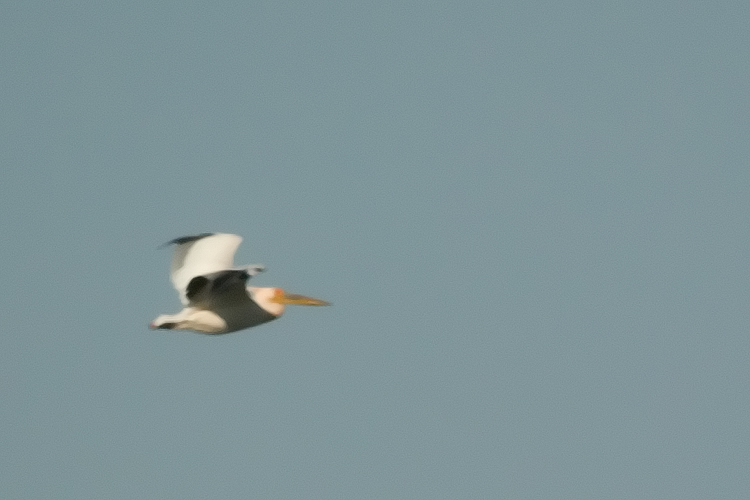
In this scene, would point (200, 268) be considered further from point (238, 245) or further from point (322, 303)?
point (322, 303)

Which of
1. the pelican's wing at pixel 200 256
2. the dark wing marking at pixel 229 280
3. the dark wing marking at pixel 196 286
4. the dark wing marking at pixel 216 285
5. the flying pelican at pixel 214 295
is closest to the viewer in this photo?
the dark wing marking at pixel 229 280

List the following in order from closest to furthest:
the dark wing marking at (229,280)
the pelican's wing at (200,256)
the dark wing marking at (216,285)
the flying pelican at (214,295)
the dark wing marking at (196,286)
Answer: the dark wing marking at (229,280), the dark wing marking at (216,285), the dark wing marking at (196,286), the flying pelican at (214,295), the pelican's wing at (200,256)

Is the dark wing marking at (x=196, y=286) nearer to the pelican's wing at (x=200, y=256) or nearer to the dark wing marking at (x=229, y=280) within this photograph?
the dark wing marking at (x=229, y=280)

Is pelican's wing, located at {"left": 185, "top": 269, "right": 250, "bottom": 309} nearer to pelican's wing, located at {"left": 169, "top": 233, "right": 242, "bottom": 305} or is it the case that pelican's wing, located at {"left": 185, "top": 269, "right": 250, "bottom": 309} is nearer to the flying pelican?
Answer: the flying pelican

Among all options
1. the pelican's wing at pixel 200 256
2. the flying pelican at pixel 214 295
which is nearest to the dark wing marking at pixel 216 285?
the flying pelican at pixel 214 295

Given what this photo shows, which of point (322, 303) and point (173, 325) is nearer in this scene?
point (173, 325)

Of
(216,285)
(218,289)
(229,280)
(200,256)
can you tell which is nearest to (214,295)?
(218,289)

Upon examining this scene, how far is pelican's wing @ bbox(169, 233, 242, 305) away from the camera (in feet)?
69.6

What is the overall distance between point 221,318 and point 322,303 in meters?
2.18

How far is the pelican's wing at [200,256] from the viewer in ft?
69.6

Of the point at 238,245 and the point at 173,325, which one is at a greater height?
the point at 238,245

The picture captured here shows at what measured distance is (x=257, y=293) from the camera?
2153cm

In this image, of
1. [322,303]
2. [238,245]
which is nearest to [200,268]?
[238,245]

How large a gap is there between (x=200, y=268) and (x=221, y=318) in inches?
31.8
